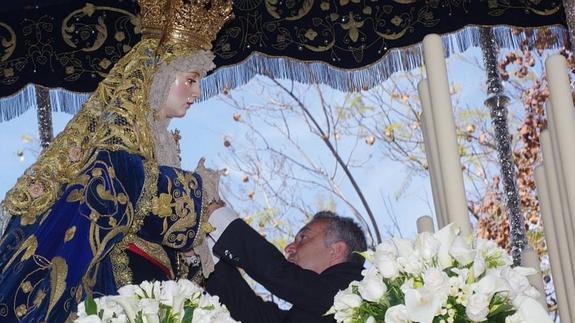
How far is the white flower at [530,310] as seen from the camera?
1.70 meters

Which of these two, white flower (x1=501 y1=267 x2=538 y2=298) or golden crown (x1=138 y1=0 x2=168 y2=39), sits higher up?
golden crown (x1=138 y1=0 x2=168 y2=39)

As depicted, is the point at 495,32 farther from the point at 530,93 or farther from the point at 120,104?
the point at 120,104

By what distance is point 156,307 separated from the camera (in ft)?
6.07

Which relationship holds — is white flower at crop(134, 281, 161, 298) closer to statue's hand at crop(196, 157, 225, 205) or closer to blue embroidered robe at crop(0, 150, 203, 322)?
blue embroidered robe at crop(0, 150, 203, 322)

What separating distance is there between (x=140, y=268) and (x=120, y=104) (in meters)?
0.44

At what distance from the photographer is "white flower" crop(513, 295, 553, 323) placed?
1.70m

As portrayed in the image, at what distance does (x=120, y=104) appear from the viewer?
10.9 ft

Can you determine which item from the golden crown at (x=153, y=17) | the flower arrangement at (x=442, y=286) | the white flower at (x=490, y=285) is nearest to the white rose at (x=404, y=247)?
the flower arrangement at (x=442, y=286)

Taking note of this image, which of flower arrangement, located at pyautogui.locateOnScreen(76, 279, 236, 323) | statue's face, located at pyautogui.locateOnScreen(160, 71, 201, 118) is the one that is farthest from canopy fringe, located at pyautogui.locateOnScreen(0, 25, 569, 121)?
flower arrangement, located at pyautogui.locateOnScreen(76, 279, 236, 323)

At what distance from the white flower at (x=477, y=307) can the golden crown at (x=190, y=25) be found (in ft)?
6.55

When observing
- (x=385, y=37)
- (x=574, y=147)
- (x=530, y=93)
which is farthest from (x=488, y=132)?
(x=574, y=147)

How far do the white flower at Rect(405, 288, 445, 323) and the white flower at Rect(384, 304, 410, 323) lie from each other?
0.05 feet

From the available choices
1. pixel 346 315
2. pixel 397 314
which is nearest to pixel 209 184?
pixel 346 315

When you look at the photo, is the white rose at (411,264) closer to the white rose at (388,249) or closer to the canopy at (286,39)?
the white rose at (388,249)
